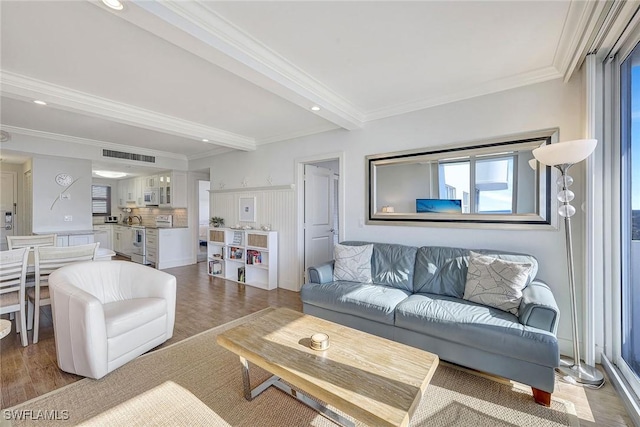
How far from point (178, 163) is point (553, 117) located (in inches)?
265

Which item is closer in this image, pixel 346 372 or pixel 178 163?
pixel 346 372

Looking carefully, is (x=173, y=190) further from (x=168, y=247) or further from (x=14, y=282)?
(x=14, y=282)

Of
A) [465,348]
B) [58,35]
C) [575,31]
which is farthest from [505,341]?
[58,35]

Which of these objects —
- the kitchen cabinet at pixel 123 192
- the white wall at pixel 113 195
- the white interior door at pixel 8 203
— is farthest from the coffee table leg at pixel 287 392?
the white wall at pixel 113 195

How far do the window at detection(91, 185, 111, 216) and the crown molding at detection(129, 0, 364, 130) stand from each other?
8605 millimetres

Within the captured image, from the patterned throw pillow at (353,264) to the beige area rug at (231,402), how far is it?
1187mm

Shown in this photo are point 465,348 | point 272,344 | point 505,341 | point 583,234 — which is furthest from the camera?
point 583,234

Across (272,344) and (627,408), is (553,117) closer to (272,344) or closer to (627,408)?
(627,408)

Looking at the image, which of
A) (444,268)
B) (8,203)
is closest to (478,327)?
(444,268)

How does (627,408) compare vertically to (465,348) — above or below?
below

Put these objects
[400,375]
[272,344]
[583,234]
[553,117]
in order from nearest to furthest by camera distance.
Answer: [400,375] < [272,344] < [583,234] < [553,117]

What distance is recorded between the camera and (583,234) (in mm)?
2404

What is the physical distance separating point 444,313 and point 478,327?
0.26 metres

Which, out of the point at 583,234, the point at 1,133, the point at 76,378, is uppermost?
the point at 1,133
